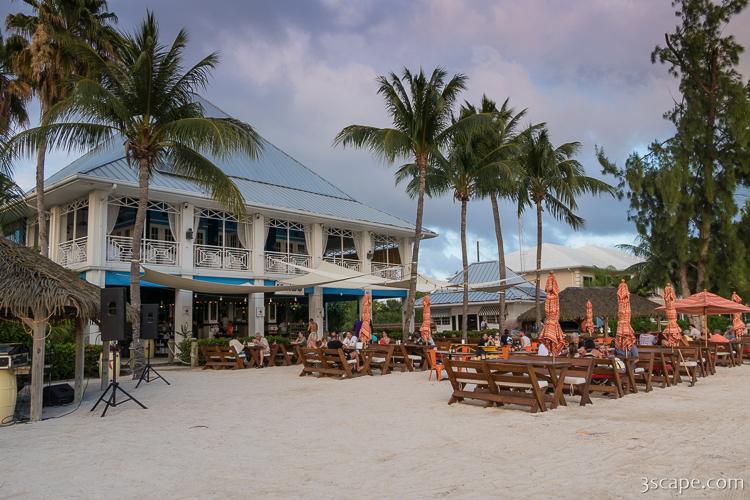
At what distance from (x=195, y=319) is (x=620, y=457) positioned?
22474 mm

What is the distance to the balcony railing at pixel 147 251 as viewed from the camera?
19.1 meters

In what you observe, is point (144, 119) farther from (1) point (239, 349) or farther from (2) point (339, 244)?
(2) point (339, 244)

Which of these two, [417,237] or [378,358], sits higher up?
[417,237]

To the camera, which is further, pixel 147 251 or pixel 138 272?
pixel 147 251

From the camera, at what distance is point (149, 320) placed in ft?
45.2

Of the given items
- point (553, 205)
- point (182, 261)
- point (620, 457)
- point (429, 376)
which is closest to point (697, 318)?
point (553, 205)

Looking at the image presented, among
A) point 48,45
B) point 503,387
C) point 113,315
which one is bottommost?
point 503,387

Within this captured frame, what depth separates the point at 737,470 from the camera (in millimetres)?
5160

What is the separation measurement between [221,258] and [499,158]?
35.2 feet

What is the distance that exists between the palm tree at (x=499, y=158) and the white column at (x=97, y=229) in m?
12.4

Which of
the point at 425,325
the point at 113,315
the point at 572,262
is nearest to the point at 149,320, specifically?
the point at 113,315

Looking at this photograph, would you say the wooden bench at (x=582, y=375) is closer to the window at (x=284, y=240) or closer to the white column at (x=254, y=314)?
the white column at (x=254, y=314)

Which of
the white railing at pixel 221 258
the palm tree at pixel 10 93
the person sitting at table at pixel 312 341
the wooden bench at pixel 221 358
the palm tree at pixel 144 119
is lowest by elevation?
the wooden bench at pixel 221 358

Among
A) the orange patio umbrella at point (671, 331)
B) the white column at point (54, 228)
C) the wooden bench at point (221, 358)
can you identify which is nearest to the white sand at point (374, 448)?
the orange patio umbrella at point (671, 331)
